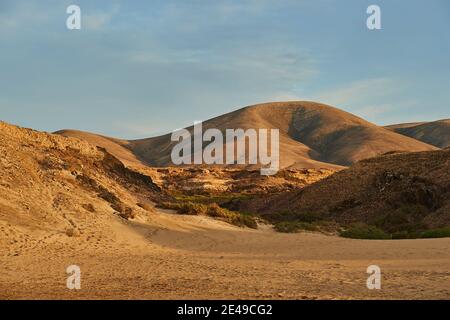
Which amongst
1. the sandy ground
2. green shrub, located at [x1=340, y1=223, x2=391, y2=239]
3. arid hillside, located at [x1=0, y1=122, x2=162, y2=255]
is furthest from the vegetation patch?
green shrub, located at [x1=340, y1=223, x2=391, y2=239]

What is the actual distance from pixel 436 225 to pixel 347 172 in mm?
15201

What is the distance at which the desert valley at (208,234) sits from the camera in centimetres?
1095

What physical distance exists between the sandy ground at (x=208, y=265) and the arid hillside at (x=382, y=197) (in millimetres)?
9974

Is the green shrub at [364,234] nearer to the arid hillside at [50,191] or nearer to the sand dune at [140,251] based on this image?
the sand dune at [140,251]

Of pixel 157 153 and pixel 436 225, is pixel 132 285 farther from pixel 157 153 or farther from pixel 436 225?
pixel 157 153

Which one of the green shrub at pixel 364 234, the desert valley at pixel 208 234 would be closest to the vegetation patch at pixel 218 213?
the desert valley at pixel 208 234

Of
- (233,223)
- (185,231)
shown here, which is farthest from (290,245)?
(233,223)

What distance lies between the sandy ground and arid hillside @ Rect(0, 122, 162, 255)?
37 cm

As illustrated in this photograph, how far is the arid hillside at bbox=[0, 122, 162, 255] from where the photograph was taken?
1831 cm

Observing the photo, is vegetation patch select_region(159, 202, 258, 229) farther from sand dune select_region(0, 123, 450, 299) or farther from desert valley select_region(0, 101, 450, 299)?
sand dune select_region(0, 123, 450, 299)

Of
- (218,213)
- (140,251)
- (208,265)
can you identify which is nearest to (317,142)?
(218,213)

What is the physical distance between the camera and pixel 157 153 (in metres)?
188

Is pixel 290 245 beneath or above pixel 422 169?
beneath

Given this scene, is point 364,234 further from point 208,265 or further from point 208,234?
point 208,265
